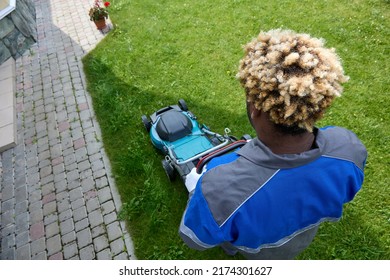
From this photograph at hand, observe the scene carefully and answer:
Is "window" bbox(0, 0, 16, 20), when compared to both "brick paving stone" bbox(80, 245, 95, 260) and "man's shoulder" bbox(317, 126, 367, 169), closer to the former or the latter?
"brick paving stone" bbox(80, 245, 95, 260)

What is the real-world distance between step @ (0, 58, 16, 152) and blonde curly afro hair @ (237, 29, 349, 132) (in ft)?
16.5

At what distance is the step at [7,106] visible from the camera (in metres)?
5.31

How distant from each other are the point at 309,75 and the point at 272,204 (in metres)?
0.74

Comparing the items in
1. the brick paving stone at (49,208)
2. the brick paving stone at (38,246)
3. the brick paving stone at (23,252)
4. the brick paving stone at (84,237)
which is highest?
the brick paving stone at (49,208)

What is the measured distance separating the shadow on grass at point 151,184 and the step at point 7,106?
1478 millimetres

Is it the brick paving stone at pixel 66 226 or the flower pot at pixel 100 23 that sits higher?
the flower pot at pixel 100 23

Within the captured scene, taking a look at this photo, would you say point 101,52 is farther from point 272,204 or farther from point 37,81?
point 272,204

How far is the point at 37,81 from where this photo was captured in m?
6.53

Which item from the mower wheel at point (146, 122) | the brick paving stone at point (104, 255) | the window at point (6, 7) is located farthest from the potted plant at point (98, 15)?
the brick paving stone at point (104, 255)

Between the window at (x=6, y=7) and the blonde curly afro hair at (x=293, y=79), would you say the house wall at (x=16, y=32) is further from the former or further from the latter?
the blonde curly afro hair at (x=293, y=79)

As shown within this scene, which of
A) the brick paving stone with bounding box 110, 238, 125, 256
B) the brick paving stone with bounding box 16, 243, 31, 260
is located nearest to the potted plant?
the brick paving stone with bounding box 16, 243, 31, 260

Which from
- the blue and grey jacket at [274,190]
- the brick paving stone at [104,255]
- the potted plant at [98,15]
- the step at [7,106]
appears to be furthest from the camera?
the potted plant at [98,15]

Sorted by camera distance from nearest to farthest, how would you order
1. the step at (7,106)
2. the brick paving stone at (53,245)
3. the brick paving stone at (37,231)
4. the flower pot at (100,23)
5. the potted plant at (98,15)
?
the brick paving stone at (53,245) → the brick paving stone at (37,231) → the step at (7,106) → the potted plant at (98,15) → the flower pot at (100,23)

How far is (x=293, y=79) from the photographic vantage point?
1479mm
